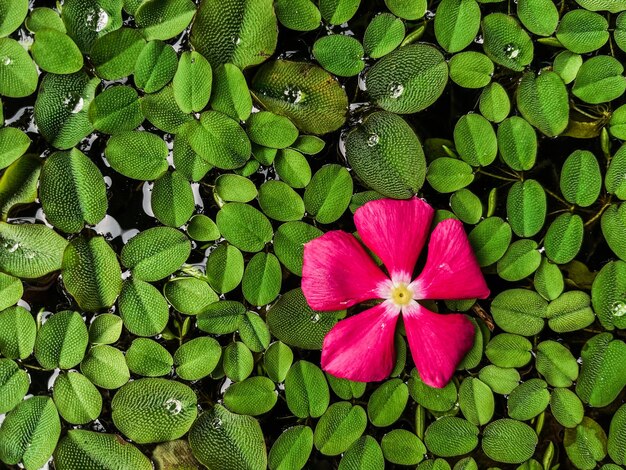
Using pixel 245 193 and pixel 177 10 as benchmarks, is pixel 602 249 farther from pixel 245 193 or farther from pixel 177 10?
pixel 177 10

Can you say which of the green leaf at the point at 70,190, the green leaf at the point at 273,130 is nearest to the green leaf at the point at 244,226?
the green leaf at the point at 273,130

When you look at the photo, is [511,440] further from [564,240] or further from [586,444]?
[564,240]

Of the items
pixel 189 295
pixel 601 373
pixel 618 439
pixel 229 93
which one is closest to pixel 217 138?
pixel 229 93

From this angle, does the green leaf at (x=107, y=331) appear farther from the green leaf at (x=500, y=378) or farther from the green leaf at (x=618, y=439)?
the green leaf at (x=618, y=439)

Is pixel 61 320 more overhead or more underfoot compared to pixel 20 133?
more underfoot

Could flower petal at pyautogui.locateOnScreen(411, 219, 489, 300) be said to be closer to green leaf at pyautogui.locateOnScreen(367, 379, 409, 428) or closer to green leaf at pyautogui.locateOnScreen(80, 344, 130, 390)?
green leaf at pyautogui.locateOnScreen(367, 379, 409, 428)

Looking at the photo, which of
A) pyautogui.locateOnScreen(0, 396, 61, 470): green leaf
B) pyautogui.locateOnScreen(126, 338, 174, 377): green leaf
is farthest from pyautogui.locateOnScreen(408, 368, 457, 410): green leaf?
pyautogui.locateOnScreen(0, 396, 61, 470): green leaf

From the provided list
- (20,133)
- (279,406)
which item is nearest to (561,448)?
(279,406)
